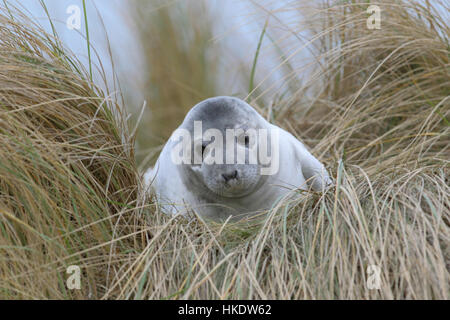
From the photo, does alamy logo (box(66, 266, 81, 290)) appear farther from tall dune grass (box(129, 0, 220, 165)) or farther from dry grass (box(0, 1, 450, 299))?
tall dune grass (box(129, 0, 220, 165))

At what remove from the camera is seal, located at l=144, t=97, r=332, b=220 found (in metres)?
2.63

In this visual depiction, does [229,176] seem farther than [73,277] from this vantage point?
Yes

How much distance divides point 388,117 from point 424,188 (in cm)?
113

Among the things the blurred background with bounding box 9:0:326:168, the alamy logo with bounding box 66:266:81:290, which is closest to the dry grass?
the alamy logo with bounding box 66:266:81:290

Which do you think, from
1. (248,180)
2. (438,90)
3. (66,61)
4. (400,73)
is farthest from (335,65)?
(66,61)

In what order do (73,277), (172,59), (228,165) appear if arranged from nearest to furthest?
(73,277)
(228,165)
(172,59)

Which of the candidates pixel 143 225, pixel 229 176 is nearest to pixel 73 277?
pixel 143 225

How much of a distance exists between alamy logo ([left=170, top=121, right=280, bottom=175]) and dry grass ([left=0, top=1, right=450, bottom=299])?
0.78 ft

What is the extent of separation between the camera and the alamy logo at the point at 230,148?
262 centimetres

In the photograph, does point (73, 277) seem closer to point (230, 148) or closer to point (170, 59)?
point (230, 148)


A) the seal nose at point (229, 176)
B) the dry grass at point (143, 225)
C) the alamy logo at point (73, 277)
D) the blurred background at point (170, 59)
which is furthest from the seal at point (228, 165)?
the blurred background at point (170, 59)

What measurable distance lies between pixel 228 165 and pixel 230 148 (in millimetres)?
82

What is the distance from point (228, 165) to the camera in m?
2.58

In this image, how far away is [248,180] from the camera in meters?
2.64
